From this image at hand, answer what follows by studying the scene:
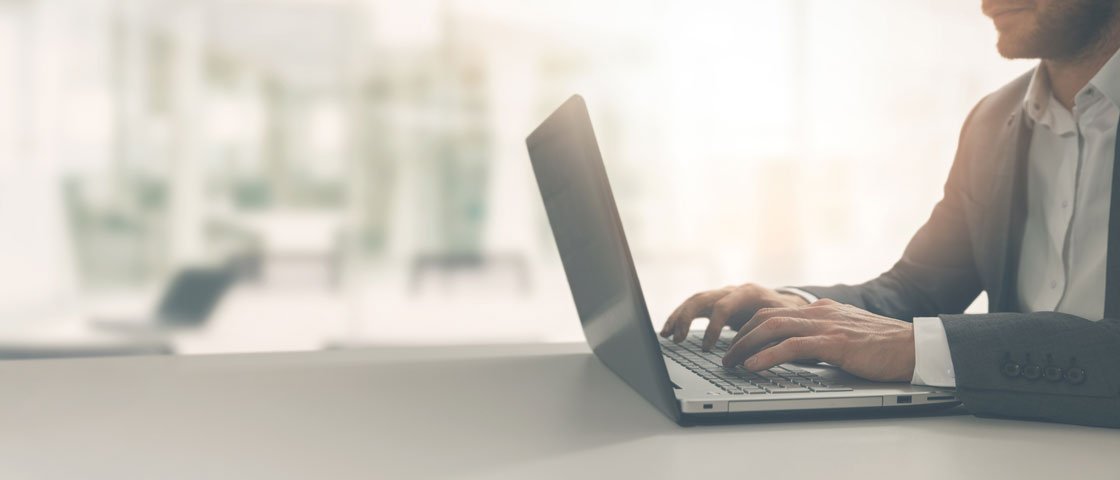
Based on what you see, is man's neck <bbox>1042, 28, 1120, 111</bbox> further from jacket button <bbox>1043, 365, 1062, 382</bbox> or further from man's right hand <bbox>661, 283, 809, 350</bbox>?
jacket button <bbox>1043, 365, 1062, 382</bbox>

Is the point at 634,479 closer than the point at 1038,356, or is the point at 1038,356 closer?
the point at 634,479

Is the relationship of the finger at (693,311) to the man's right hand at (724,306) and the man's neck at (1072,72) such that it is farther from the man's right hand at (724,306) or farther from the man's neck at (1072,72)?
the man's neck at (1072,72)

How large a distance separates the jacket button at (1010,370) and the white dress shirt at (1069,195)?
0.59 metres

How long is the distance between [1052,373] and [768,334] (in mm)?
223

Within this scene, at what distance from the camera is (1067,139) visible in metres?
1.30

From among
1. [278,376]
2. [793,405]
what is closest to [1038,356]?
[793,405]

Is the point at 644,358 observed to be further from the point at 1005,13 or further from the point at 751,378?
the point at 1005,13

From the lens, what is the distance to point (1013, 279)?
1318mm

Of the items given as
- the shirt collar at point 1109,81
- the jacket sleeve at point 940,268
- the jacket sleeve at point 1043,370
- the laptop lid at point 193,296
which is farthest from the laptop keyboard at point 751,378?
the laptop lid at point 193,296

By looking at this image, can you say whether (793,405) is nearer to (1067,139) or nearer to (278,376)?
(278,376)

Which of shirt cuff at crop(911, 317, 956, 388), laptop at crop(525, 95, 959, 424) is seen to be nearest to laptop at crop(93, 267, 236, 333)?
laptop at crop(525, 95, 959, 424)

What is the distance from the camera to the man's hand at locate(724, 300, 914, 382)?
73cm

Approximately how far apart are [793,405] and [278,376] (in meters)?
0.50

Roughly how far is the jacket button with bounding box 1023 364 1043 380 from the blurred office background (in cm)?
392
